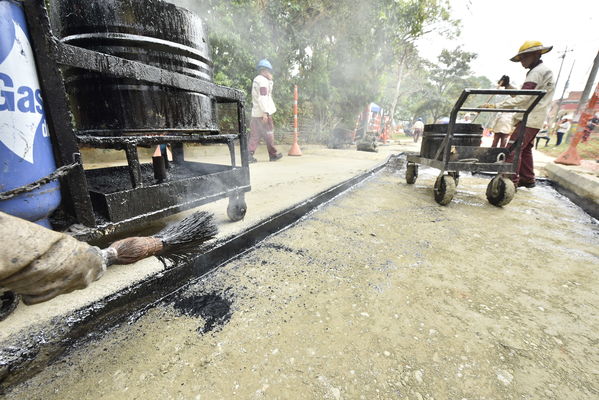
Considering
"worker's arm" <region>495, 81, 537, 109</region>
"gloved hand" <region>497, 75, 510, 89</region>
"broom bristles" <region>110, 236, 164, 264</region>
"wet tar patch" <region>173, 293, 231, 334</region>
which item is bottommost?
"wet tar patch" <region>173, 293, 231, 334</region>

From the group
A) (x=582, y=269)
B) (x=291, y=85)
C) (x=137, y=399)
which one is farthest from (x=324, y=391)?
(x=291, y=85)

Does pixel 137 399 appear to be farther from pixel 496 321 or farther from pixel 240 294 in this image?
pixel 496 321

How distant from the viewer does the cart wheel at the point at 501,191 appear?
2785 mm

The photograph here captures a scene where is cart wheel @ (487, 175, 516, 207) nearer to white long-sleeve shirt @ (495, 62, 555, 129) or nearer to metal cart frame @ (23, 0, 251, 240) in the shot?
white long-sleeve shirt @ (495, 62, 555, 129)

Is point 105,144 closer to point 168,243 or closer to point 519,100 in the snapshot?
point 168,243

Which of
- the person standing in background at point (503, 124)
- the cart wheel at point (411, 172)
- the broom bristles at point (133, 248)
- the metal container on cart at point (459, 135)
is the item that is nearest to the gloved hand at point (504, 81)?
the person standing in background at point (503, 124)

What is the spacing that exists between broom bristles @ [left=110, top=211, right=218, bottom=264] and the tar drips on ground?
0.28 m

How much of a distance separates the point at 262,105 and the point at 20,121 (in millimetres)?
4747

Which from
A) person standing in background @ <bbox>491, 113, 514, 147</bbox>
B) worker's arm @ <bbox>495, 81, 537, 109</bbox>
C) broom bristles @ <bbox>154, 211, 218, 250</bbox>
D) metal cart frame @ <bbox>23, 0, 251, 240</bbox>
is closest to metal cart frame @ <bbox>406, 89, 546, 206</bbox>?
worker's arm @ <bbox>495, 81, 537, 109</bbox>

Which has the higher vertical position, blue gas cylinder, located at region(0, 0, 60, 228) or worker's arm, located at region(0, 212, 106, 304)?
blue gas cylinder, located at region(0, 0, 60, 228)

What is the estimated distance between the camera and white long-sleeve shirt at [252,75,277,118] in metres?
5.13

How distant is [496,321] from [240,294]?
3.86 feet

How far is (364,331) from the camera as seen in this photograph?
103 cm

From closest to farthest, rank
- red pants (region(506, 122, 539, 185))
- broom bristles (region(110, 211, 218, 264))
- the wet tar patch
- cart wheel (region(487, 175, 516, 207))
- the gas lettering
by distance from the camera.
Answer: the gas lettering
broom bristles (region(110, 211, 218, 264))
the wet tar patch
cart wheel (region(487, 175, 516, 207))
red pants (region(506, 122, 539, 185))
